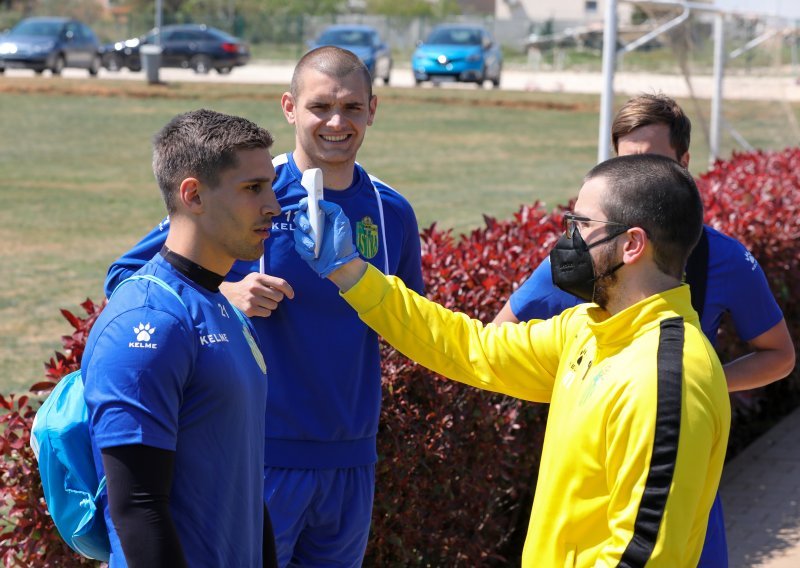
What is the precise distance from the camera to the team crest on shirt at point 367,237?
3.96 metres

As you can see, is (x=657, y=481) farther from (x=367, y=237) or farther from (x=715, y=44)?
(x=715, y=44)

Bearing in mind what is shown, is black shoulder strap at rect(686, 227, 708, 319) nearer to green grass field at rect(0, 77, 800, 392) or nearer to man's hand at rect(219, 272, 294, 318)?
man's hand at rect(219, 272, 294, 318)

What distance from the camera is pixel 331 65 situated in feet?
13.2

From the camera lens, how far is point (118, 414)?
2580 millimetres

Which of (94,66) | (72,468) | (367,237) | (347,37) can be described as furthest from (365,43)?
(72,468)

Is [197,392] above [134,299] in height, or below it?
below

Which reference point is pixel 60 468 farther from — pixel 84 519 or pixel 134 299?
pixel 134 299

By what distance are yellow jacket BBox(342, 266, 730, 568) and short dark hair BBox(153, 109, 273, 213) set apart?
0.98 m

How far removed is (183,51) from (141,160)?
21.7 m

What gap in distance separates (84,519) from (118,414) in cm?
37

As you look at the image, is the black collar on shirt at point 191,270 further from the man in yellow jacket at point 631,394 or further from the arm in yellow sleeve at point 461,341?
the man in yellow jacket at point 631,394

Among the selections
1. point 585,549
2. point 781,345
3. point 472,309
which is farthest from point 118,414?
point 472,309

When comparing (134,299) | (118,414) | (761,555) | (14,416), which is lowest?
(761,555)

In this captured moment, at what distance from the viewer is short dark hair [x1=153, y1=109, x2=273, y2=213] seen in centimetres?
296
